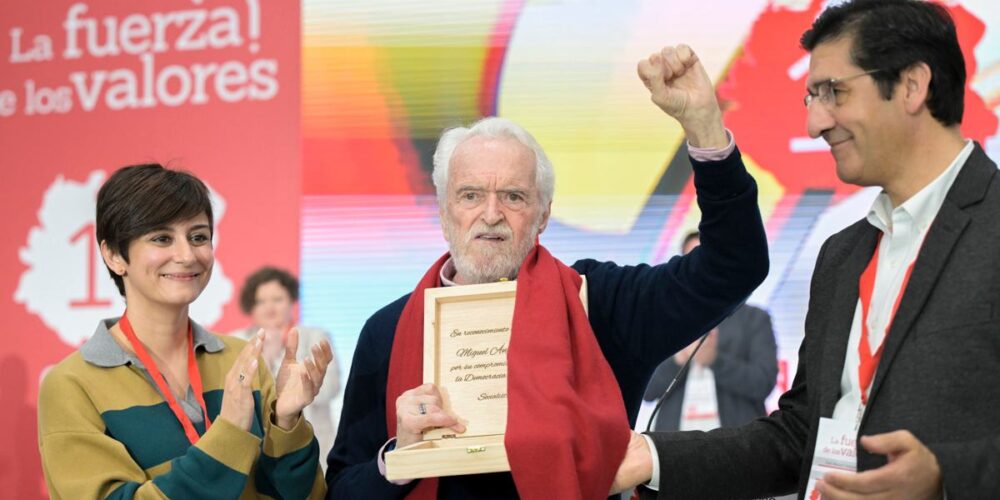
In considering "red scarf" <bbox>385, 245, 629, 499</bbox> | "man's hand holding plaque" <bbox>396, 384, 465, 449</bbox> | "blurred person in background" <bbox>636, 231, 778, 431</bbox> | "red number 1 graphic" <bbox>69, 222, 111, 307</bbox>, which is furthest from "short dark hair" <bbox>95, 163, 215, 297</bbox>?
"red number 1 graphic" <bbox>69, 222, 111, 307</bbox>

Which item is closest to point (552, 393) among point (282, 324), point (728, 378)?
point (728, 378)

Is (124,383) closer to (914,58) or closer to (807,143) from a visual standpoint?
(914,58)

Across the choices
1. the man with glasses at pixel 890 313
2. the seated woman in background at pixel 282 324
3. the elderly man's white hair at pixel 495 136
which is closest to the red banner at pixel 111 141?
the seated woman in background at pixel 282 324

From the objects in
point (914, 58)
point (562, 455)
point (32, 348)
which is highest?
point (914, 58)

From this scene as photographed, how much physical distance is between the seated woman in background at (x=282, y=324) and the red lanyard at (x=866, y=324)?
173 inches

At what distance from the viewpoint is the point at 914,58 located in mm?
2172

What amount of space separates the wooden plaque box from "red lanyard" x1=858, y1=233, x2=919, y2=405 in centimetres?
61

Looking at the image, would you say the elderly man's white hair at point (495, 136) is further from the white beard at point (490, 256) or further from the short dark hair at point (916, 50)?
the short dark hair at point (916, 50)

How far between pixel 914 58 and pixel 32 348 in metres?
5.93

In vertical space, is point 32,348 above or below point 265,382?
below

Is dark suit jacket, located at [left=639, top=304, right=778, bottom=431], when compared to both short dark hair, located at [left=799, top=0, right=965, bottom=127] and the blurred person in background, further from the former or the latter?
short dark hair, located at [left=799, top=0, right=965, bottom=127]

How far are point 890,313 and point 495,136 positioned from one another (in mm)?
984

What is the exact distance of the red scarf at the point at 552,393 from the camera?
2.25 meters

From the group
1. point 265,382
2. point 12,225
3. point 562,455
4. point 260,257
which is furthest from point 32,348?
point 562,455
